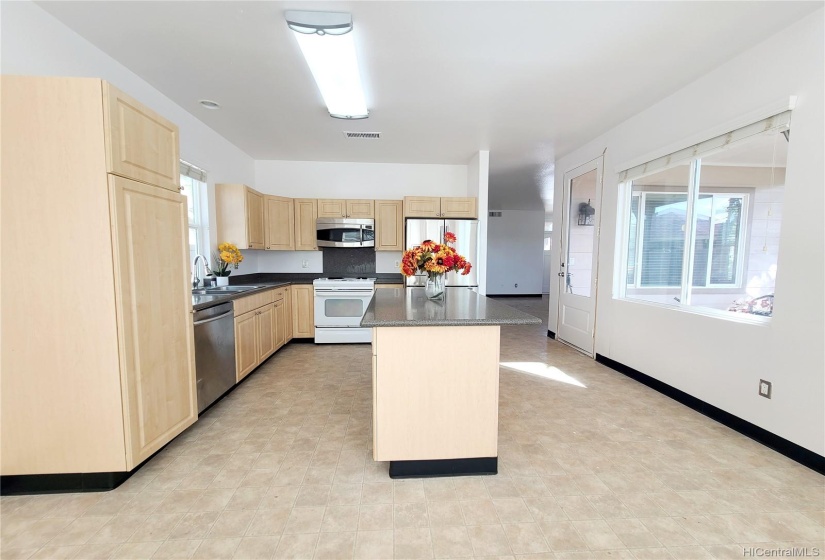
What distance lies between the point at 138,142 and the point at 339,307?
2.96 m

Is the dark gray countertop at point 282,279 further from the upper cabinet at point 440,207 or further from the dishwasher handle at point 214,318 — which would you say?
the upper cabinet at point 440,207

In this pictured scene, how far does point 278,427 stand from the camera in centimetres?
235

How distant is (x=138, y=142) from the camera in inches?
67.6

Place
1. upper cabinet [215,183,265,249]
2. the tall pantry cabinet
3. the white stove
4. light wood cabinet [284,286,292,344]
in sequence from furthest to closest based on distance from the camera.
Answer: the white stove
light wood cabinet [284,286,292,344]
upper cabinet [215,183,265,249]
the tall pantry cabinet

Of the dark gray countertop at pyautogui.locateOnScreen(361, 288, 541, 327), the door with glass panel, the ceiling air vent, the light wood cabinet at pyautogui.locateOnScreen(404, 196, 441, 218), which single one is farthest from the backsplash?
the door with glass panel

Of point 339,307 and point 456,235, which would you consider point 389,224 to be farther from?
point 339,307

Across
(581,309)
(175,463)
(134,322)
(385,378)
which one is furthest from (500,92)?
(175,463)

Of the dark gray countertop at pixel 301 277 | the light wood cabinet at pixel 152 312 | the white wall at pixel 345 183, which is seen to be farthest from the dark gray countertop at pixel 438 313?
the white wall at pixel 345 183

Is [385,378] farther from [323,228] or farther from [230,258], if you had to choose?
[323,228]

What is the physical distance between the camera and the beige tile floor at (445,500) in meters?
1.38

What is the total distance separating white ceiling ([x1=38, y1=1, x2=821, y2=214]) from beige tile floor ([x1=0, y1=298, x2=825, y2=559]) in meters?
2.66

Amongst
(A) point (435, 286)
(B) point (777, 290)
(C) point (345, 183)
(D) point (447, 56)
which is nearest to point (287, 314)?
(C) point (345, 183)

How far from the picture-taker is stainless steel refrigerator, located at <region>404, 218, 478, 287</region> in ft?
14.5

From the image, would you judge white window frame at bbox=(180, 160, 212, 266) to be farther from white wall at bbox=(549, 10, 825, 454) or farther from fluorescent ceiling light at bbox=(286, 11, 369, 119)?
white wall at bbox=(549, 10, 825, 454)
